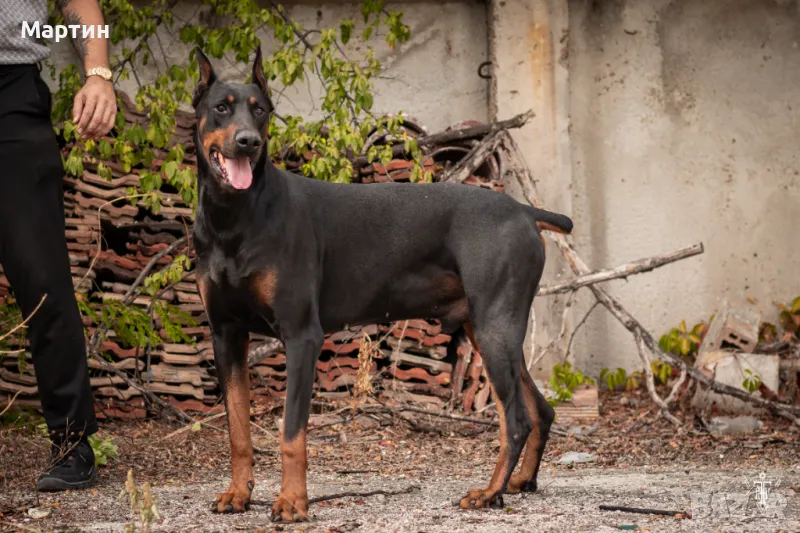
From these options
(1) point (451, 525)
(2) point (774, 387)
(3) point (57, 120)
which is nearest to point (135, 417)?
(3) point (57, 120)

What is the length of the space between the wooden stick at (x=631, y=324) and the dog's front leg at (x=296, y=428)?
316 centimetres

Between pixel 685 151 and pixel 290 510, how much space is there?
5294 millimetres

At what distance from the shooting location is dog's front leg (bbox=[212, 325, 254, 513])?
4262mm

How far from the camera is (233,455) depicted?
427cm

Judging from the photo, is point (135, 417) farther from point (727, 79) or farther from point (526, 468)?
point (727, 79)

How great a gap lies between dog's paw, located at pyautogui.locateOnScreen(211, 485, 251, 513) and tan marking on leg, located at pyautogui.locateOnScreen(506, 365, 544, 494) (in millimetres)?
1179

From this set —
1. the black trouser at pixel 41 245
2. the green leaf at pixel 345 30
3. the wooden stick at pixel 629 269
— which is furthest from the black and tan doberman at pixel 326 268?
the green leaf at pixel 345 30

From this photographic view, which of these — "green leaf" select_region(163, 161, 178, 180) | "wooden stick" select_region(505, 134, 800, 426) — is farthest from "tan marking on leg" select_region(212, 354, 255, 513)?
"wooden stick" select_region(505, 134, 800, 426)

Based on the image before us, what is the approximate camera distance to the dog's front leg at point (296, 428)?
3945mm

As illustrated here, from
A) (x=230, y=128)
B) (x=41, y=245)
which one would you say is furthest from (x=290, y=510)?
(x=41, y=245)

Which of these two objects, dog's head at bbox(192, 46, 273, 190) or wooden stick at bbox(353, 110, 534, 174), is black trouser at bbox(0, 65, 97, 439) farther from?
wooden stick at bbox(353, 110, 534, 174)

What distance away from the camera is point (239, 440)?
4.28 metres

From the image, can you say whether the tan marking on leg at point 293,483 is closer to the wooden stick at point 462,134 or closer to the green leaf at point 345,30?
the green leaf at point 345,30

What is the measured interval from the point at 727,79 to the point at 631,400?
2.59m
